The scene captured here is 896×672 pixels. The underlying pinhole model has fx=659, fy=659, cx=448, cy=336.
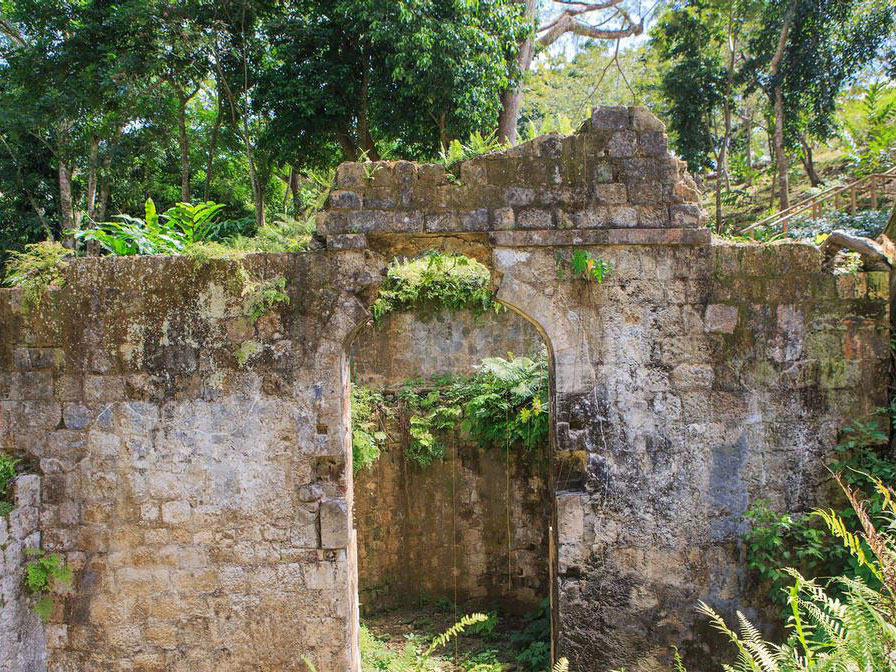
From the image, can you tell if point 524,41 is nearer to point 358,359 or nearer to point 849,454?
point 358,359

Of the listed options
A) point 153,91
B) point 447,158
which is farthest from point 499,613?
point 153,91

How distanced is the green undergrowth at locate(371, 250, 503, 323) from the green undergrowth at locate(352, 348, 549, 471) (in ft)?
4.03

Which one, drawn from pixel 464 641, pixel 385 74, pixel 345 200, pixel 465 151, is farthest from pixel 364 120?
pixel 464 641

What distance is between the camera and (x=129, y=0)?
11078 mm

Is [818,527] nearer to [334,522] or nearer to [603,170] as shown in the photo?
[603,170]

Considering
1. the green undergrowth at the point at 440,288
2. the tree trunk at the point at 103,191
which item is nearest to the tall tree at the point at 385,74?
the green undergrowth at the point at 440,288

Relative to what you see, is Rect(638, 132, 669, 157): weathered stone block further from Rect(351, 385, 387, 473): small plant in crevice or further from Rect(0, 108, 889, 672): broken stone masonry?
Rect(351, 385, 387, 473): small plant in crevice

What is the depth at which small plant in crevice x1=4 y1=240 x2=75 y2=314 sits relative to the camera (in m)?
4.97

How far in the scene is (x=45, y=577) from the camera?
4.95 meters

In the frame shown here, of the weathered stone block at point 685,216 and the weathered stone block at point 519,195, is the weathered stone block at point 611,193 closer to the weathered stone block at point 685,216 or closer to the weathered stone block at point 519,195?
the weathered stone block at point 685,216

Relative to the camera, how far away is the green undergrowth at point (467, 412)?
7.41 metres

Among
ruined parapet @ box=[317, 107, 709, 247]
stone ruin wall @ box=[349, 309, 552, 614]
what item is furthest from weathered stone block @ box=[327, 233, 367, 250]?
stone ruin wall @ box=[349, 309, 552, 614]

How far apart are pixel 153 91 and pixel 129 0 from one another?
1766mm

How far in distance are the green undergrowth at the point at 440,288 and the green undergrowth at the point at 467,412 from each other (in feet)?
4.03
